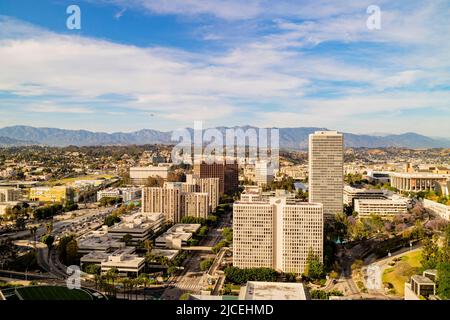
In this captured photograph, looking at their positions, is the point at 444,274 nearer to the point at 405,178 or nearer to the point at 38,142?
the point at 405,178

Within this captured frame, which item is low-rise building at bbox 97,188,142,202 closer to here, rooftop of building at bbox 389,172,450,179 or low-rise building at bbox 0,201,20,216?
low-rise building at bbox 0,201,20,216

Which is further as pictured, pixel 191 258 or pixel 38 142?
pixel 38 142

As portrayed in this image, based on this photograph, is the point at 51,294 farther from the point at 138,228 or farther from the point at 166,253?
the point at 138,228

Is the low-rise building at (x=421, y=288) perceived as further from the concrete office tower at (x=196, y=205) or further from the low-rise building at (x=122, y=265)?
the concrete office tower at (x=196, y=205)

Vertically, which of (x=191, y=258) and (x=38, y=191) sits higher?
(x=38, y=191)
